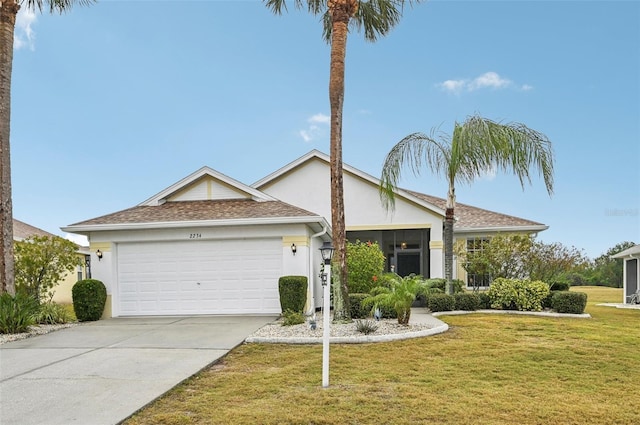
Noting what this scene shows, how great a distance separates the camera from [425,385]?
590cm

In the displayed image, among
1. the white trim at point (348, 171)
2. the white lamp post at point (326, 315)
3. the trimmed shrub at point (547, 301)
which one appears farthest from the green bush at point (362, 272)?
the white lamp post at point (326, 315)

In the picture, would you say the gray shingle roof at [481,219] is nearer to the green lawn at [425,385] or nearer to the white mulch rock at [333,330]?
the white mulch rock at [333,330]

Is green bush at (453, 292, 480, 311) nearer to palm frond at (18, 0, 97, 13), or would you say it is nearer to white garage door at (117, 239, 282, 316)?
white garage door at (117, 239, 282, 316)

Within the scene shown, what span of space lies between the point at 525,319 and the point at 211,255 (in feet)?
30.9

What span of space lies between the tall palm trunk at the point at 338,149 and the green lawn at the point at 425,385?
215cm

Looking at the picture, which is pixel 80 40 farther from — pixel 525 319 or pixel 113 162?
pixel 525 319

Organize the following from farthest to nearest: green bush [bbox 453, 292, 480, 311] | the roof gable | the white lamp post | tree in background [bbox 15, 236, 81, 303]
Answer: the roof gable → green bush [bbox 453, 292, 480, 311] → tree in background [bbox 15, 236, 81, 303] → the white lamp post

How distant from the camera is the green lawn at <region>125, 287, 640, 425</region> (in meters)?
4.78

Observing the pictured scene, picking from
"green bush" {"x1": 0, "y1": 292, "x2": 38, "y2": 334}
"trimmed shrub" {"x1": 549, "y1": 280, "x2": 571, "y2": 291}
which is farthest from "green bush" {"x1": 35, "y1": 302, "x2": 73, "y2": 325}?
"trimmed shrub" {"x1": 549, "y1": 280, "x2": 571, "y2": 291}

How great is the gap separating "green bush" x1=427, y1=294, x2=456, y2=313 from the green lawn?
14.1ft

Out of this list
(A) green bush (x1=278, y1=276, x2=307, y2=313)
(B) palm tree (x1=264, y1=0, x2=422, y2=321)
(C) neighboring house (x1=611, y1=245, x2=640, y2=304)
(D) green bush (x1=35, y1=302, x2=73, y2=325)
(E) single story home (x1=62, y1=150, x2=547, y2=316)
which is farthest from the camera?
(C) neighboring house (x1=611, y1=245, x2=640, y2=304)

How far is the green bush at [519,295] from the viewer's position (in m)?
14.1

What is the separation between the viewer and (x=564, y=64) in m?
16.2

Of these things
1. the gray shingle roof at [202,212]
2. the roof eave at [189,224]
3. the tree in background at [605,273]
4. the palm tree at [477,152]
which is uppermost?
the palm tree at [477,152]
